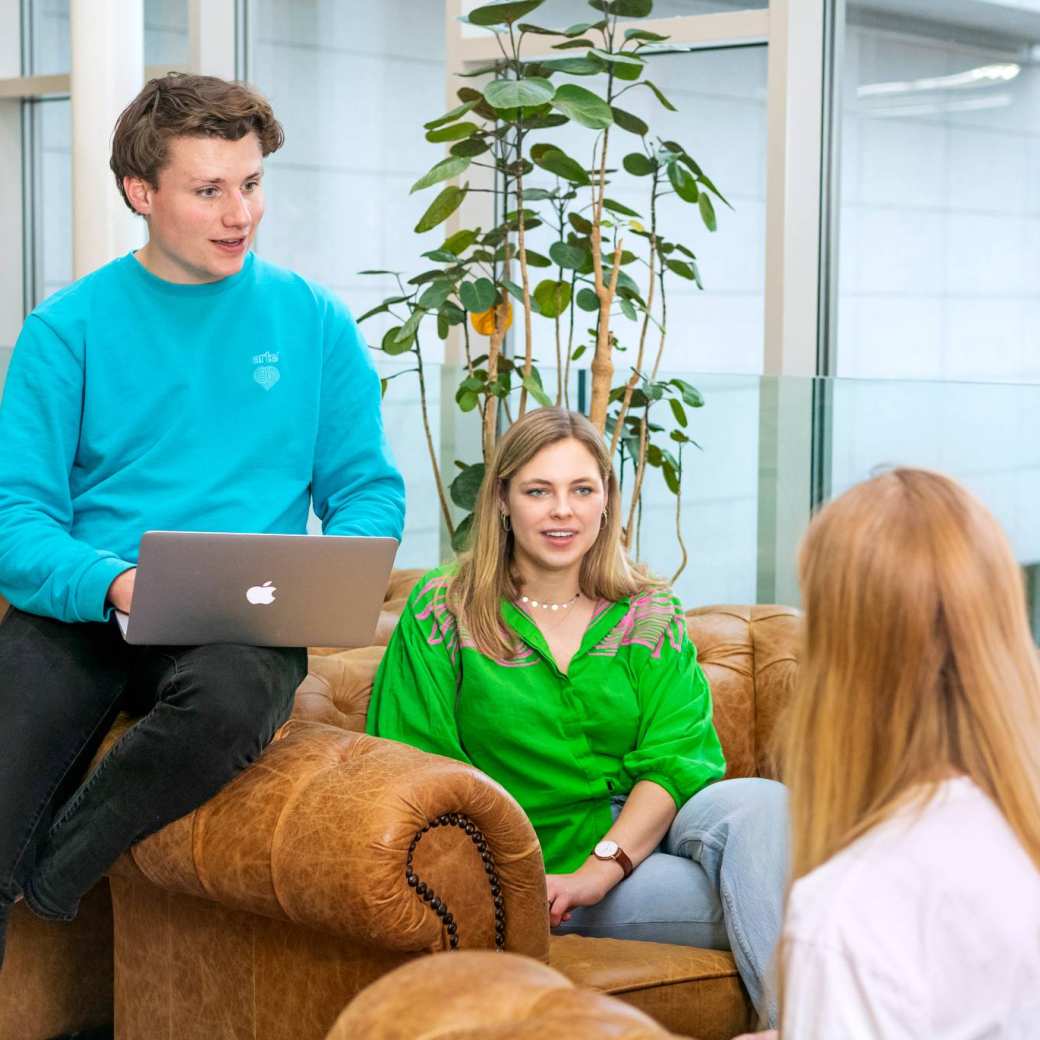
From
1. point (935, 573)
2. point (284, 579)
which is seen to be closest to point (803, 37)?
point (284, 579)

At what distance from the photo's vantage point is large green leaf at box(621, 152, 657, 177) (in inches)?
131

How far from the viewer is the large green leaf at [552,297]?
339 cm

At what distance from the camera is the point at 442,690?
2404 mm

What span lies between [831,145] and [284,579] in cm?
211

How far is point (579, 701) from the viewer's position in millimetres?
2408

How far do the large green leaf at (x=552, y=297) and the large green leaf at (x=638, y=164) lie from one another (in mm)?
282

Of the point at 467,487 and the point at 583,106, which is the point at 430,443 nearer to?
the point at 467,487

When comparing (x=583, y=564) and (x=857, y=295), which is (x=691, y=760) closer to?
(x=583, y=564)

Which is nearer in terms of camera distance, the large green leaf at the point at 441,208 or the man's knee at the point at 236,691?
the man's knee at the point at 236,691

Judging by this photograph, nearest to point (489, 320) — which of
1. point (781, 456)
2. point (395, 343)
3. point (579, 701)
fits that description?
point (395, 343)

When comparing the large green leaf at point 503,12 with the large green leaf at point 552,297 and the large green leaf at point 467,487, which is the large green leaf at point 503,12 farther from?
the large green leaf at point 467,487

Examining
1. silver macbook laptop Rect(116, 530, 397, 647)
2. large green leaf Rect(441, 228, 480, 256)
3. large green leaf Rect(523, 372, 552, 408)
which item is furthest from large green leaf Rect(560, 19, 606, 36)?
silver macbook laptop Rect(116, 530, 397, 647)

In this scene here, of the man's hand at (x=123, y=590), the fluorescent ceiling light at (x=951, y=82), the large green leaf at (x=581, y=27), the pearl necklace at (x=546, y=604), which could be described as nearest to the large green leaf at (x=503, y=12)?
the large green leaf at (x=581, y=27)

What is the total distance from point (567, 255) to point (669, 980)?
5.68 ft
